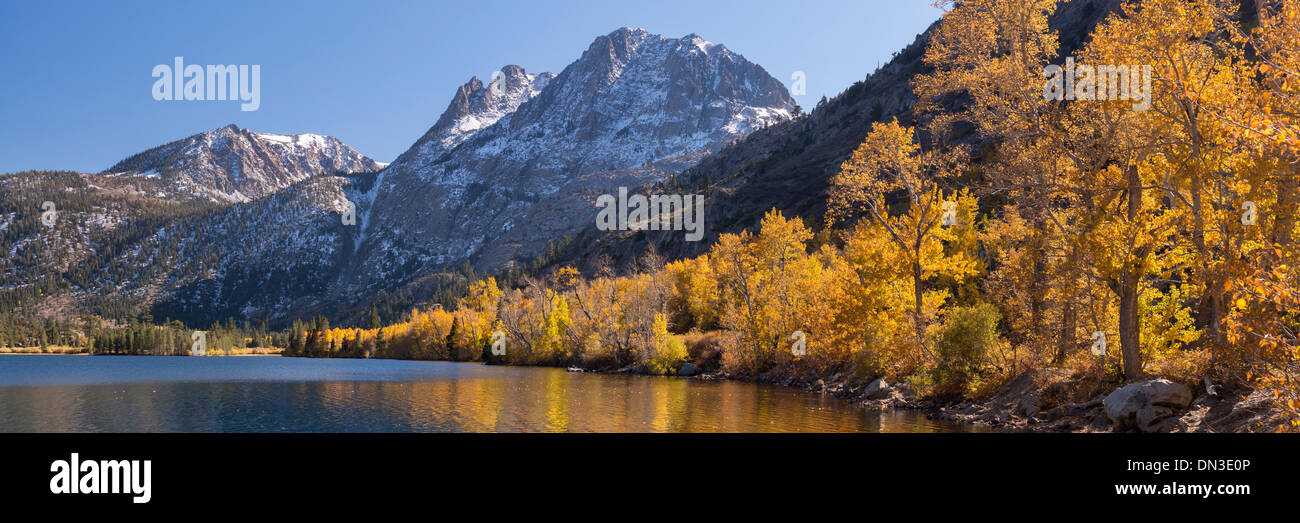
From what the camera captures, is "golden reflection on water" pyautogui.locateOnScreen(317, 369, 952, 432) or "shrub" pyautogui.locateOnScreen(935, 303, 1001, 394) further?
"shrub" pyautogui.locateOnScreen(935, 303, 1001, 394)

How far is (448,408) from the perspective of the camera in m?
44.6

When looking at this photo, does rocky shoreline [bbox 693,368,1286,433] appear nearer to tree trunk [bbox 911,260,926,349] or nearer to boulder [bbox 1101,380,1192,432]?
boulder [bbox 1101,380,1192,432]

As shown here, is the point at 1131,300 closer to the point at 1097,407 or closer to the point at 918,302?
the point at 1097,407

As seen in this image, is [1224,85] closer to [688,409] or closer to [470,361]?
[688,409]

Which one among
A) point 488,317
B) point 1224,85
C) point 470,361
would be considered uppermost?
point 1224,85

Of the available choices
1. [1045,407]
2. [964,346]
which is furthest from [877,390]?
[1045,407]

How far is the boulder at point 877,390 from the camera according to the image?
42625mm

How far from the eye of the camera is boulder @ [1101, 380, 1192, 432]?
22.7m

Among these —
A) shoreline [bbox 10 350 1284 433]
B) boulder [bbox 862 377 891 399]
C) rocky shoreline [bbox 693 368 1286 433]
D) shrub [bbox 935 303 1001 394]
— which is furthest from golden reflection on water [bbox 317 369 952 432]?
shrub [bbox 935 303 1001 394]

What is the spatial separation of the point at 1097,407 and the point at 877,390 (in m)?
17.1
